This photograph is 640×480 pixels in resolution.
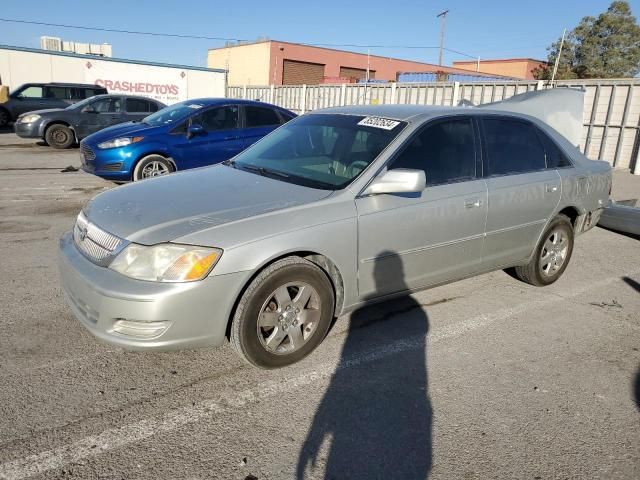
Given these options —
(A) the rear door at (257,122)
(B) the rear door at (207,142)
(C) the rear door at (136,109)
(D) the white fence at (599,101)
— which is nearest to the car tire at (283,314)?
(B) the rear door at (207,142)

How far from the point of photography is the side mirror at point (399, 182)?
10.6 ft

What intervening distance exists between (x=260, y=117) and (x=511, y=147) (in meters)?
5.37

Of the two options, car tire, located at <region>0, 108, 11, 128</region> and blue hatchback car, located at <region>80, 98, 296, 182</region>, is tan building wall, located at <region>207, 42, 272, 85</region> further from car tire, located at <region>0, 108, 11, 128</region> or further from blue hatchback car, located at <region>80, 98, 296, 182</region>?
blue hatchback car, located at <region>80, 98, 296, 182</region>

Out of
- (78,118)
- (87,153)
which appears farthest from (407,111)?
(78,118)

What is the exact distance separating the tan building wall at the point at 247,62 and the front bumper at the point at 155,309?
42.0m

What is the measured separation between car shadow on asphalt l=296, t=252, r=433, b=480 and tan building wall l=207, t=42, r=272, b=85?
136 feet

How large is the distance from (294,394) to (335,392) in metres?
0.24

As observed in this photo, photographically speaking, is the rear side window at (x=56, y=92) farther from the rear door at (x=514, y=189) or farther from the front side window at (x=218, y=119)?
the rear door at (x=514, y=189)

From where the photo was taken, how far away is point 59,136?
1433cm

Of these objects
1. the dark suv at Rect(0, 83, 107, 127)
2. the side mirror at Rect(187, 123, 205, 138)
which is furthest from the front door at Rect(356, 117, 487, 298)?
the dark suv at Rect(0, 83, 107, 127)

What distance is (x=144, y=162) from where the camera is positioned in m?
7.84

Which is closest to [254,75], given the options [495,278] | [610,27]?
[610,27]

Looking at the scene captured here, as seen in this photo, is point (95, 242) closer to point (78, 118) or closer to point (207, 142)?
point (207, 142)

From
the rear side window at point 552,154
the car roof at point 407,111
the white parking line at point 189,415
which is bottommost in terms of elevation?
the white parking line at point 189,415
